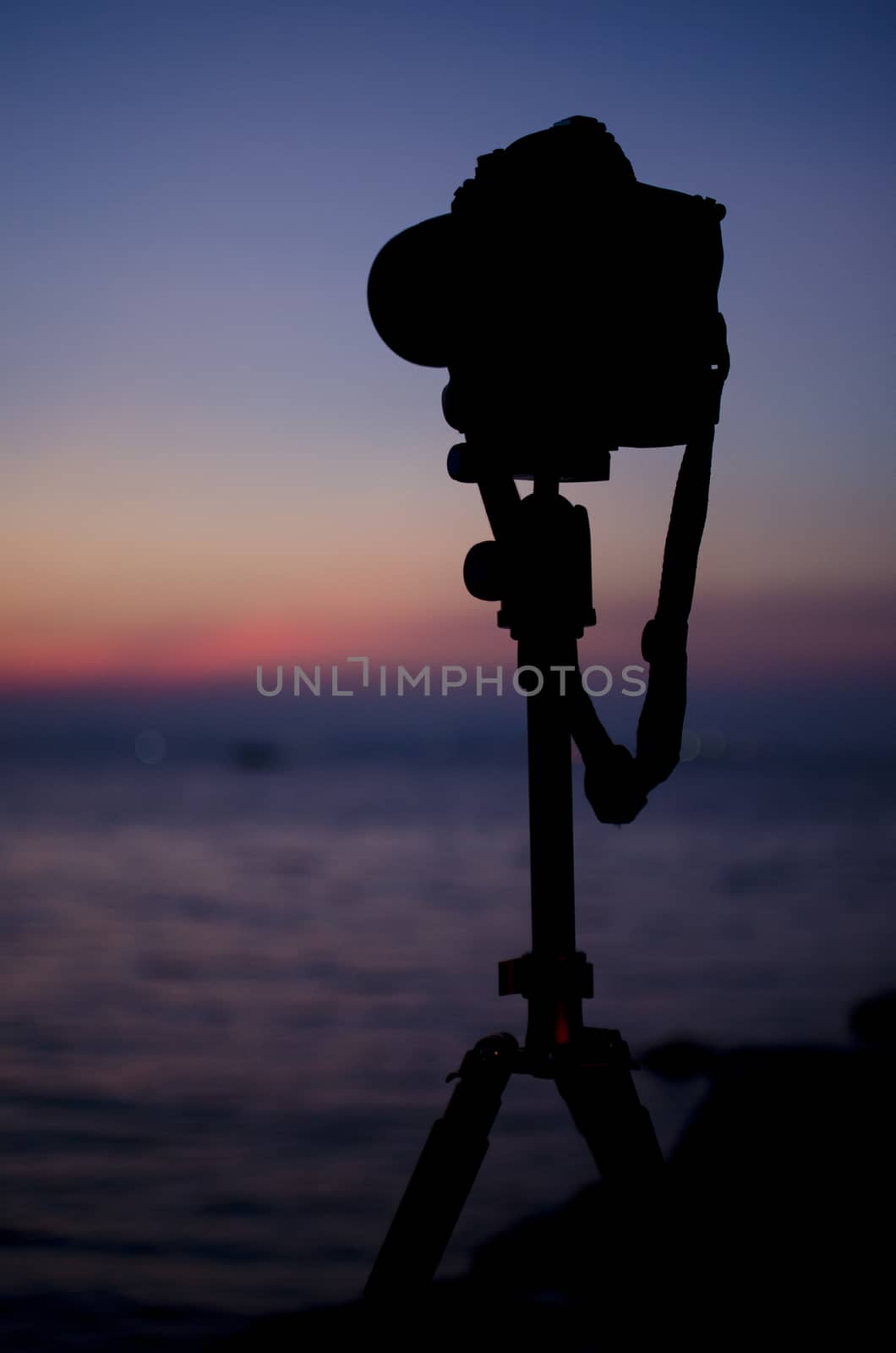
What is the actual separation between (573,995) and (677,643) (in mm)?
494

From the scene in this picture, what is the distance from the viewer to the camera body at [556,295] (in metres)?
1.65

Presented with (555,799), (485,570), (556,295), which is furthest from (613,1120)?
(556,295)

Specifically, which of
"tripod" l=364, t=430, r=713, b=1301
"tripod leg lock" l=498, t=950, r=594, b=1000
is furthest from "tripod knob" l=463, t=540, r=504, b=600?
"tripod leg lock" l=498, t=950, r=594, b=1000

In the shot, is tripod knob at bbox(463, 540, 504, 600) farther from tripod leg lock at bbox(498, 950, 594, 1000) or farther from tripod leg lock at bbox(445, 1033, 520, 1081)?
tripod leg lock at bbox(445, 1033, 520, 1081)

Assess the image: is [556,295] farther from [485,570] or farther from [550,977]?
[550,977]

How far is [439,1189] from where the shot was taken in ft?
5.38

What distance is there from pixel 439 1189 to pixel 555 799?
1.71ft

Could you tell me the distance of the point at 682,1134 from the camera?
4109 millimetres

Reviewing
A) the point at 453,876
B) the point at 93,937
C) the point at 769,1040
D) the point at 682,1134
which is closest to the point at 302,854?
the point at 453,876

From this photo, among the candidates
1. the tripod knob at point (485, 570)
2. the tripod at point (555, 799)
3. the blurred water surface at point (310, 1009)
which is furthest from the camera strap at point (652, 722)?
the blurred water surface at point (310, 1009)

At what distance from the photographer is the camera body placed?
65.1 inches

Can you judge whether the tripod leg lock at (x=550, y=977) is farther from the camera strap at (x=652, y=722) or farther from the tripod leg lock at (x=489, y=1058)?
the camera strap at (x=652, y=722)

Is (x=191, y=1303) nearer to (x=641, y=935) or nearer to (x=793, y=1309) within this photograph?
(x=793, y=1309)

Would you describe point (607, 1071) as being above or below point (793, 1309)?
above
